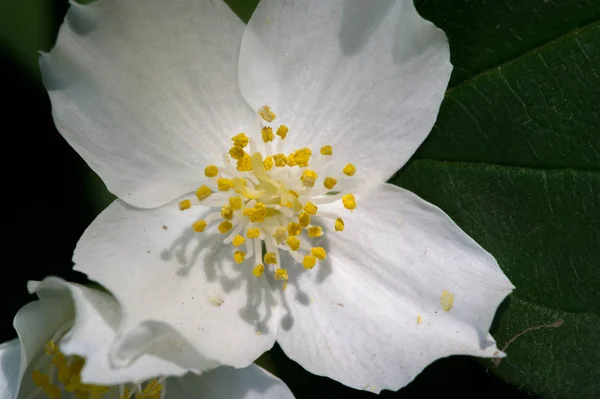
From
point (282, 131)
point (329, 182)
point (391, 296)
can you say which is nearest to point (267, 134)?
point (282, 131)

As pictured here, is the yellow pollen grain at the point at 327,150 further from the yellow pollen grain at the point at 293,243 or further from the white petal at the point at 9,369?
the white petal at the point at 9,369

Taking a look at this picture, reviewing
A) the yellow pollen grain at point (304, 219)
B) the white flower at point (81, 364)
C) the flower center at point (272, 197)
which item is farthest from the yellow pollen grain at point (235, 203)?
the white flower at point (81, 364)

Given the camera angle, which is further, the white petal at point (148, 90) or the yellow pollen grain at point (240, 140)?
the yellow pollen grain at point (240, 140)

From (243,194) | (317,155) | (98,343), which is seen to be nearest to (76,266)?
(98,343)

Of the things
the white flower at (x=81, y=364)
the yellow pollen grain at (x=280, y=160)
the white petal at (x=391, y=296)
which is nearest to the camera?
the white flower at (x=81, y=364)

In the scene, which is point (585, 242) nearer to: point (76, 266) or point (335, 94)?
point (335, 94)

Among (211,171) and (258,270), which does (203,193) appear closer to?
(211,171)
